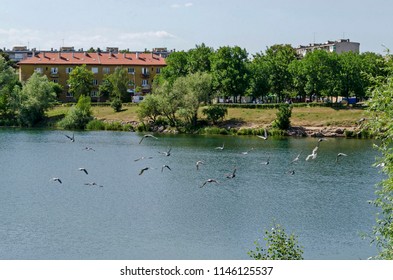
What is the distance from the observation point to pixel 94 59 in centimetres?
13975

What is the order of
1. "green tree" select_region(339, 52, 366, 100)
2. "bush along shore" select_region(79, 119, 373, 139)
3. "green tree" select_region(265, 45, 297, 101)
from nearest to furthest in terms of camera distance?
"bush along shore" select_region(79, 119, 373, 139) < "green tree" select_region(339, 52, 366, 100) < "green tree" select_region(265, 45, 297, 101)

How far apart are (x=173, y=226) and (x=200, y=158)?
95.7 feet

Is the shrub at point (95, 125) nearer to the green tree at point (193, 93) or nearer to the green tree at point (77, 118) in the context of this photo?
the green tree at point (77, 118)

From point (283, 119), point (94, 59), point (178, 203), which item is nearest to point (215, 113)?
→ point (283, 119)

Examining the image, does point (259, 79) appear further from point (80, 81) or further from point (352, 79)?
point (80, 81)

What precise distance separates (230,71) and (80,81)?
1276 inches

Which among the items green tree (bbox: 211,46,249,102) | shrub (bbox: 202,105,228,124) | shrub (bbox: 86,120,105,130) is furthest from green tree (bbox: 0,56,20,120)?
green tree (bbox: 211,46,249,102)

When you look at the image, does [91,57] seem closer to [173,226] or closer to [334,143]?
[334,143]

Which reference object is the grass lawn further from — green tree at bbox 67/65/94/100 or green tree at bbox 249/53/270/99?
green tree at bbox 67/65/94/100

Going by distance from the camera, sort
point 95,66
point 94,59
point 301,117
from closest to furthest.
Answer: point 301,117 → point 95,66 → point 94,59

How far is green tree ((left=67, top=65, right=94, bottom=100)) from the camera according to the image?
123375mm

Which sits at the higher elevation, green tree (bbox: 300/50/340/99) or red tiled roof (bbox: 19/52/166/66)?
red tiled roof (bbox: 19/52/166/66)

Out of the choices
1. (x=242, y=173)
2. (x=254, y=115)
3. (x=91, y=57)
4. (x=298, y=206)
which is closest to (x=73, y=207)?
(x=298, y=206)

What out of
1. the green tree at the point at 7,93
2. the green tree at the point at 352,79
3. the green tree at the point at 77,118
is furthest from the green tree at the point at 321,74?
the green tree at the point at 7,93
